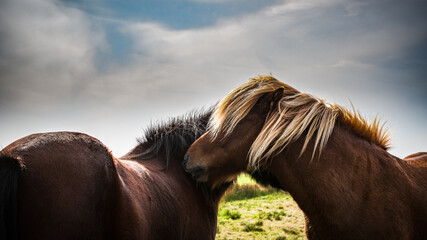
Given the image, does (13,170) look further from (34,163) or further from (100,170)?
(100,170)

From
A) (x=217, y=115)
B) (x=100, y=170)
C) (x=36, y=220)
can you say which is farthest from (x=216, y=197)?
(x=36, y=220)

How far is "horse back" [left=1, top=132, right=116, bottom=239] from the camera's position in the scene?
1.95 meters

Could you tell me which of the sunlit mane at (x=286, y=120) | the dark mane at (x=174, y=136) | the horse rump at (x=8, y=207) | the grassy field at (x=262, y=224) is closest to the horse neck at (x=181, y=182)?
the dark mane at (x=174, y=136)

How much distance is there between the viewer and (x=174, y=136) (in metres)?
4.02

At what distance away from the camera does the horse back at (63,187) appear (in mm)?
1950

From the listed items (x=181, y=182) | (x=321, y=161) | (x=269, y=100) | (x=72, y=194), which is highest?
(x=269, y=100)

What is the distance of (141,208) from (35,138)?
39.0 inches

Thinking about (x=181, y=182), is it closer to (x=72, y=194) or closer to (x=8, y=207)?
(x=72, y=194)

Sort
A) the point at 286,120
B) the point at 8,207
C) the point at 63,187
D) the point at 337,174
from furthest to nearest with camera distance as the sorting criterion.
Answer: the point at 286,120
the point at 337,174
the point at 63,187
the point at 8,207

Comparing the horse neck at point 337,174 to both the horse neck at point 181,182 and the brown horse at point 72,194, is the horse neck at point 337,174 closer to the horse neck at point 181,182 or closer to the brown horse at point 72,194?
the brown horse at point 72,194

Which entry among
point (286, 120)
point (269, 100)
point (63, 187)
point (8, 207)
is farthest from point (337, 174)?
point (8, 207)

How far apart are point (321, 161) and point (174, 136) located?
214cm

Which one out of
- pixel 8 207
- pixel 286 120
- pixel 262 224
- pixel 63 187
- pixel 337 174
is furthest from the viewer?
pixel 262 224

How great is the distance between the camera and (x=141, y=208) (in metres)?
2.53
